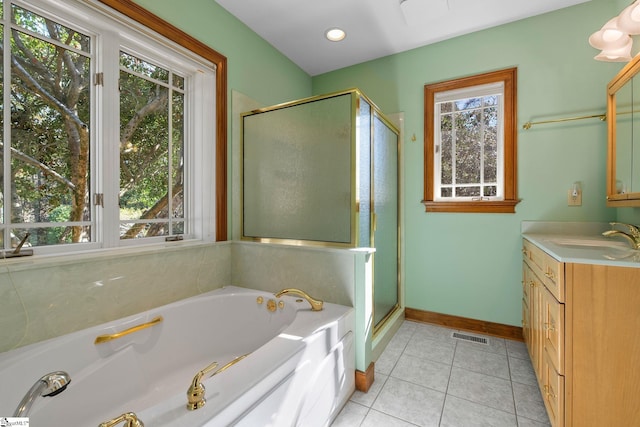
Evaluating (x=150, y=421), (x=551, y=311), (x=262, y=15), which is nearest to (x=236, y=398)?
(x=150, y=421)

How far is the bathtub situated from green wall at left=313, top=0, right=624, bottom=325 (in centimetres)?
128

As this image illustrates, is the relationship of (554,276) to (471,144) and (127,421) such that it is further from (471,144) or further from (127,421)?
(127,421)

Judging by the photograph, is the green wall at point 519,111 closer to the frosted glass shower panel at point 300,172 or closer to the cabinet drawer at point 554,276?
the frosted glass shower panel at point 300,172

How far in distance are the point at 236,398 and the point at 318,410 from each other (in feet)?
1.94

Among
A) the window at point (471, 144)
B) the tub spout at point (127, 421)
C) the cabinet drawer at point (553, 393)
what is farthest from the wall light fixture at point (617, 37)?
the tub spout at point (127, 421)

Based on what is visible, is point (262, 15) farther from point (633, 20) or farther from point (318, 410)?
point (318, 410)

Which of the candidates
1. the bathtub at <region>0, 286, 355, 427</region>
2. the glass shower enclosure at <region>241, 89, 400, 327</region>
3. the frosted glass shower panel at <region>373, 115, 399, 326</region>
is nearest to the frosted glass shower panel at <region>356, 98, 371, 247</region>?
the glass shower enclosure at <region>241, 89, 400, 327</region>

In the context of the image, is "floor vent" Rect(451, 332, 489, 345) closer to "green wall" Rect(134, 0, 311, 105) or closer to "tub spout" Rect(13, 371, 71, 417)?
"tub spout" Rect(13, 371, 71, 417)

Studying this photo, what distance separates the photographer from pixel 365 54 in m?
2.59

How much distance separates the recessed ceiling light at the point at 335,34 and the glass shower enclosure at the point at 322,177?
81cm

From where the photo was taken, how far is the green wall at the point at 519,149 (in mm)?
Answer: 1945

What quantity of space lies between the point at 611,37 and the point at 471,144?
957 mm

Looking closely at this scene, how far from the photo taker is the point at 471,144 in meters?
2.34

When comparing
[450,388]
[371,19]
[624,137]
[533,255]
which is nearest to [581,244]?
[533,255]
